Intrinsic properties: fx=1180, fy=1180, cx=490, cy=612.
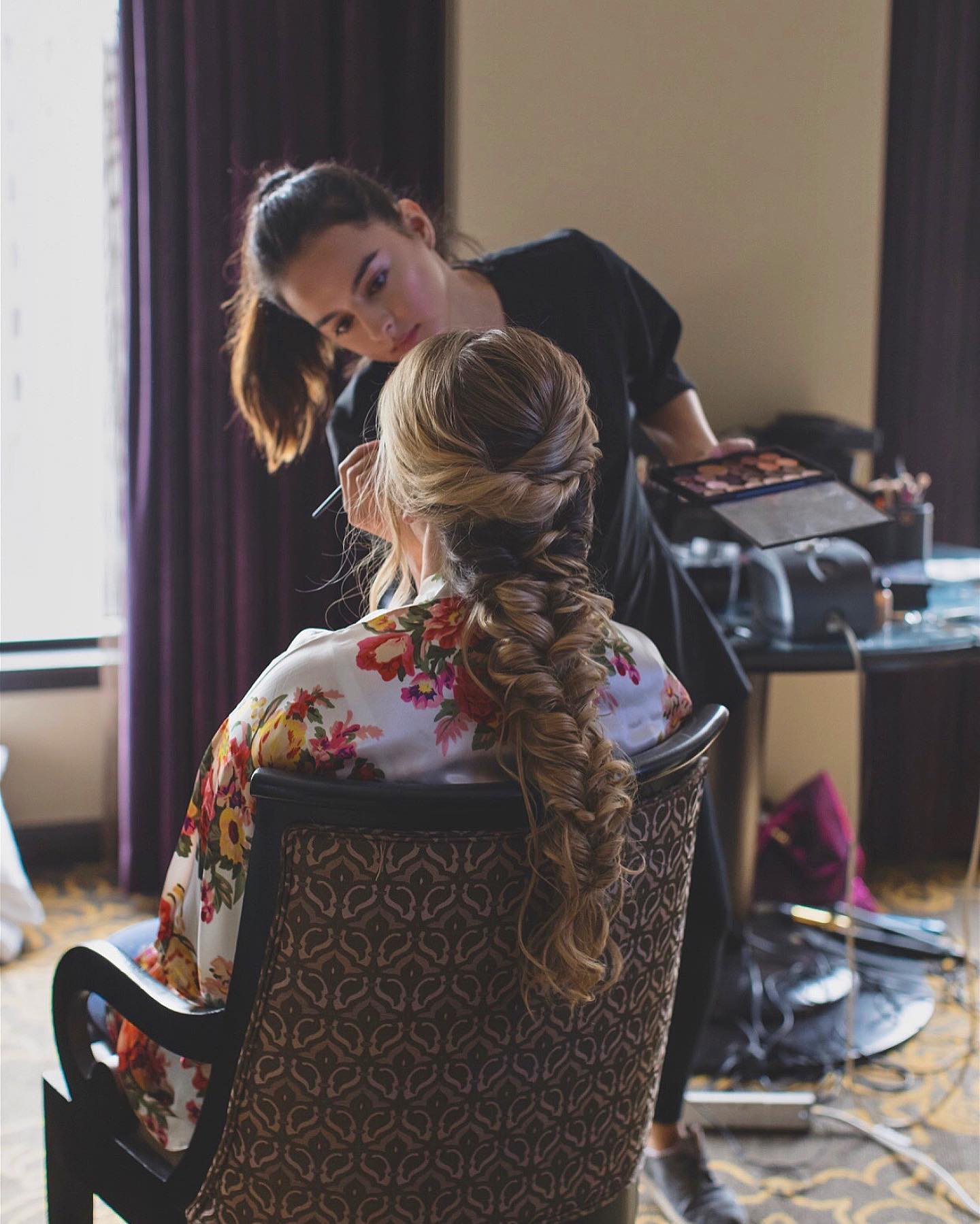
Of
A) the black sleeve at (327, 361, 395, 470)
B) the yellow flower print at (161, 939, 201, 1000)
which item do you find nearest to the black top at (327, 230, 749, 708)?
the black sleeve at (327, 361, 395, 470)

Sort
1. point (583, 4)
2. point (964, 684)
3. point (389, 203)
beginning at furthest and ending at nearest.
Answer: point (964, 684) < point (583, 4) < point (389, 203)

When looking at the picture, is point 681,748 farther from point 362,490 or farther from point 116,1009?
point 116,1009

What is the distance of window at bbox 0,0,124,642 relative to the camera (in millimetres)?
2605

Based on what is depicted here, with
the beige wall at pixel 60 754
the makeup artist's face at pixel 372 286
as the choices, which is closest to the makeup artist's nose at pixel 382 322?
the makeup artist's face at pixel 372 286

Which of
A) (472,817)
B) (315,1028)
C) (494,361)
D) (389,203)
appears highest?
(389,203)

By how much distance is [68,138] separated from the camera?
8.77 feet

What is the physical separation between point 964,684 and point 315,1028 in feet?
8.51

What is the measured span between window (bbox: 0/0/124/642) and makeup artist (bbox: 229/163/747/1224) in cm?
120

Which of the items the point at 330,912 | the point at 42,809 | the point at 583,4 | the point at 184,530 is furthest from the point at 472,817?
the point at 42,809

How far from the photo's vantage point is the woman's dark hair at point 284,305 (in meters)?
1.47

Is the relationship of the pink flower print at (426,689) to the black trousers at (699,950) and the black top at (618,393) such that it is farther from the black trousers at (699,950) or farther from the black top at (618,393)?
the black trousers at (699,950)

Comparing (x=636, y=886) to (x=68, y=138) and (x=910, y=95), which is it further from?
(x=910, y=95)

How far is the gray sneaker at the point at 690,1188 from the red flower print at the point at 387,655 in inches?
45.1

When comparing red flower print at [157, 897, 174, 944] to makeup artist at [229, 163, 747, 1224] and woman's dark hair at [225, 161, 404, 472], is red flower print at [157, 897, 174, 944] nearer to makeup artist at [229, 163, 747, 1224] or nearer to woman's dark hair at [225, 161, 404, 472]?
makeup artist at [229, 163, 747, 1224]
